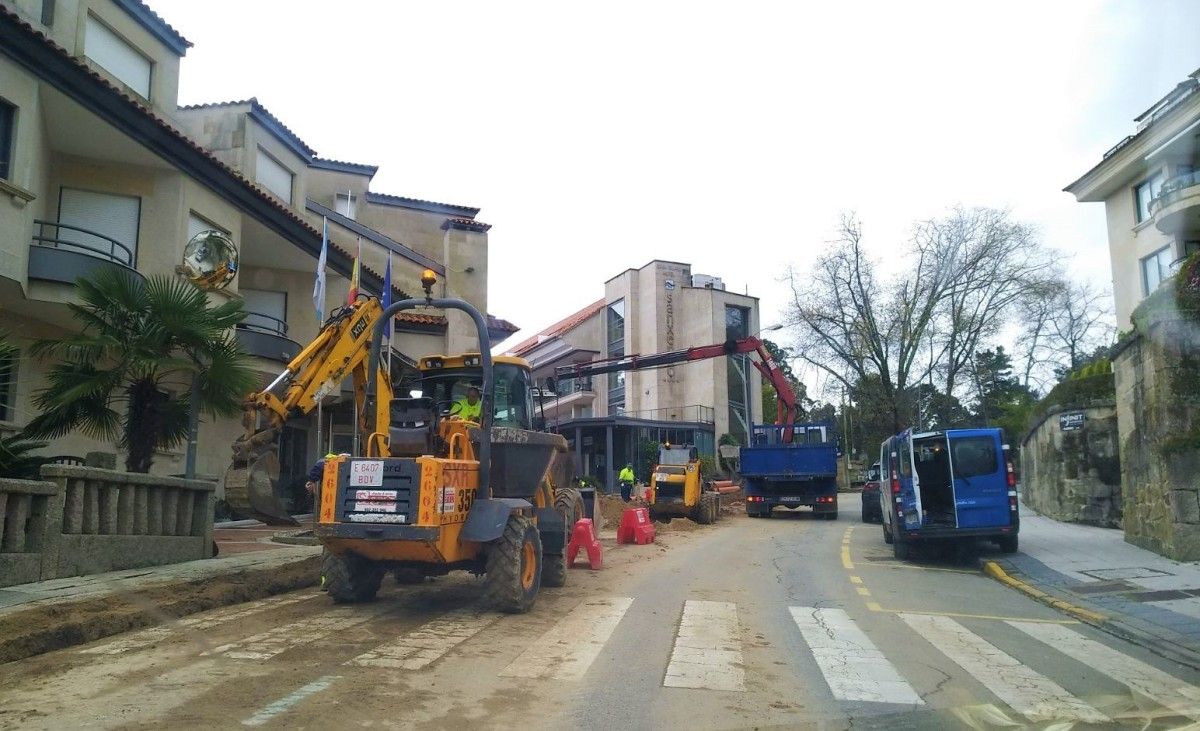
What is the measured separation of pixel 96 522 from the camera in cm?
953

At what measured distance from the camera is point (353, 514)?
788cm

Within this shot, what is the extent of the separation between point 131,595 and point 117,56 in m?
13.2

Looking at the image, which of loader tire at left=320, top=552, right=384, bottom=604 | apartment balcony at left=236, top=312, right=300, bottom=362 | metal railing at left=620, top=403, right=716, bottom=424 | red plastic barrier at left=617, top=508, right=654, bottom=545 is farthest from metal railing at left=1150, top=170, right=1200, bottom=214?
metal railing at left=620, top=403, right=716, bottom=424

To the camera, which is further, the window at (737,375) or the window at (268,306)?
the window at (737,375)

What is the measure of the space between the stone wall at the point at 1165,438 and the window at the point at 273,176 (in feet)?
65.6

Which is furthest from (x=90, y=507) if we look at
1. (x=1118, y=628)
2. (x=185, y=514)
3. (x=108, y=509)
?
(x=1118, y=628)

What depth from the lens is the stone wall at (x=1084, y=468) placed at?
61.9 ft

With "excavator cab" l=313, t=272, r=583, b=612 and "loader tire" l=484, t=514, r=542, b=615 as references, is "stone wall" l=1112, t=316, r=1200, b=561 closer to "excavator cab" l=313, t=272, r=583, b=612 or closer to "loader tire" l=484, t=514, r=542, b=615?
"excavator cab" l=313, t=272, r=583, b=612

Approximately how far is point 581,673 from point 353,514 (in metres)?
2.90

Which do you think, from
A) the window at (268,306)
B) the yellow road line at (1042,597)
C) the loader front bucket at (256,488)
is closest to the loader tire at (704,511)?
the yellow road line at (1042,597)

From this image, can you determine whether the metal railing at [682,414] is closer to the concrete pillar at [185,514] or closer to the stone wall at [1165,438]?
the stone wall at [1165,438]

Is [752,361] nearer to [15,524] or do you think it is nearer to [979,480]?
[979,480]

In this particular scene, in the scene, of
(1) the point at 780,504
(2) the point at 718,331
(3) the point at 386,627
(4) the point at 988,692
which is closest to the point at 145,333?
(3) the point at 386,627

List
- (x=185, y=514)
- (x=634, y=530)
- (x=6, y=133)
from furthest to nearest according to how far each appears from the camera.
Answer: (x=634, y=530) < (x=6, y=133) < (x=185, y=514)
